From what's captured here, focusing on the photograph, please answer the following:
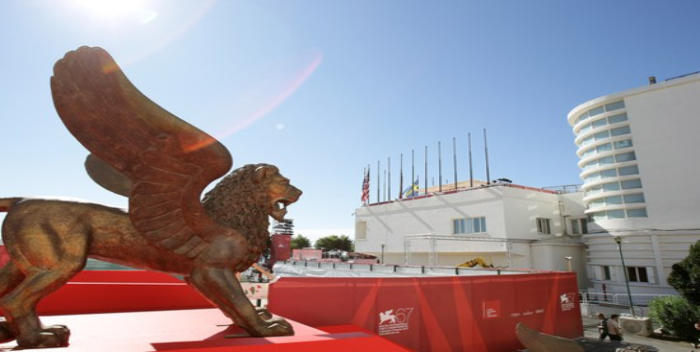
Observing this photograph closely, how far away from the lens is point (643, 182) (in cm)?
2017

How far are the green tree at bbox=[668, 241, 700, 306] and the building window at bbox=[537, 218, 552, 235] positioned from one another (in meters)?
14.6

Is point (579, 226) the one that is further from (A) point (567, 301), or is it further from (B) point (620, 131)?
(A) point (567, 301)

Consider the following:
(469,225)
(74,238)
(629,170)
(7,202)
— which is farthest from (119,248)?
(469,225)

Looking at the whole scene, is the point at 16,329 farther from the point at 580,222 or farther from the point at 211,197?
the point at 580,222

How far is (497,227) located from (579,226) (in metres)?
6.91

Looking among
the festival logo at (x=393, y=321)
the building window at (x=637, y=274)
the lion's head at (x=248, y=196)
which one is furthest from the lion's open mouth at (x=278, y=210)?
the building window at (x=637, y=274)

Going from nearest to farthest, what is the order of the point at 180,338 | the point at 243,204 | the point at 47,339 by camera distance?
the point at 47,339
the point at 180,338
the point at 243,204

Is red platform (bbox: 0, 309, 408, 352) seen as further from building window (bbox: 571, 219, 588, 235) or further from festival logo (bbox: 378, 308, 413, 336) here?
building window (bbox: 571, 219, 588, 235)

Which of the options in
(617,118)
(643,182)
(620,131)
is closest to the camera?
(643,182)

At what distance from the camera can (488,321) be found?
8.73 m

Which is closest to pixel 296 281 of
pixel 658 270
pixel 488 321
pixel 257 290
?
pixel 257 290

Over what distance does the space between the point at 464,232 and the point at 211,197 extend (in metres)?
26.6

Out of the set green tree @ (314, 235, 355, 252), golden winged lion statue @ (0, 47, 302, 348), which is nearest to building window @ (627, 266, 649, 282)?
golden winged lion statue @ (0, 47, 302, 348)

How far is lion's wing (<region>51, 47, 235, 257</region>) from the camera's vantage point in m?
2.25
